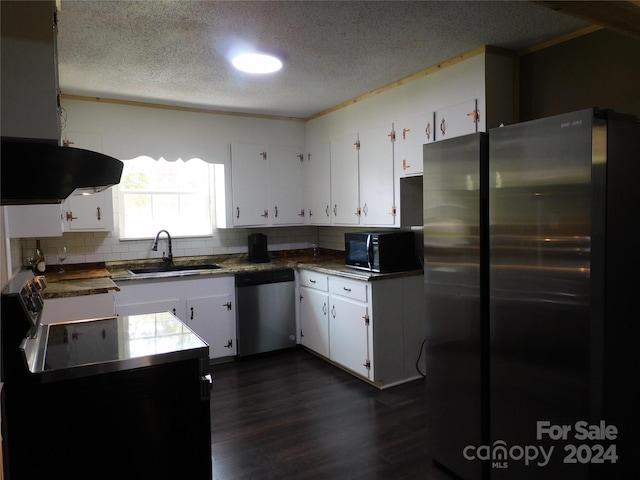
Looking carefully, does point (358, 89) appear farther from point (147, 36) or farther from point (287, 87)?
point (147, 36)

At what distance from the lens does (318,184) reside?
474 centimetres

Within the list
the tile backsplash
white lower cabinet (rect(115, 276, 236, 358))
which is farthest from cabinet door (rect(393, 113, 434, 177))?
white lower cabinet (rect(115, 276, 236, 358))

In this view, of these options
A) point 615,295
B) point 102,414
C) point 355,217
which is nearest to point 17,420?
point 102,414

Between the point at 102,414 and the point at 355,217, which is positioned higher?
the point at 355,217

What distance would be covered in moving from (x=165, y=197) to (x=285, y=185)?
1.23 m

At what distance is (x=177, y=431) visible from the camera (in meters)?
1.79

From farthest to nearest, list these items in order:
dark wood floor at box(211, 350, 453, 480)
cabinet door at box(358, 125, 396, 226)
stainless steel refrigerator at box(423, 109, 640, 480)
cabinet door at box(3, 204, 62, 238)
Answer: cabinet door at box(358, 125, 396, 226)
cabinet door at box(3, 204, 62, 238)
dark wood floor at box(211, 350, 453, 480)
stainless steel refrigerator at box(423, 109, 640, 480)

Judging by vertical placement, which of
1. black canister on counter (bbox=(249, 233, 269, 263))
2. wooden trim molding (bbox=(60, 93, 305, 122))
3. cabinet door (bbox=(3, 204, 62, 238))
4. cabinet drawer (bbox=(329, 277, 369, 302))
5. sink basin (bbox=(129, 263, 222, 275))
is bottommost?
cabinet drawer (bbox=(329, 277, 369, 302))

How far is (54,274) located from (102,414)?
256 centimetres

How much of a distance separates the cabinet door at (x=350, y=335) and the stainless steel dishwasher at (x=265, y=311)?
60cm

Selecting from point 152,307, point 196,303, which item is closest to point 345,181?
point 196,303

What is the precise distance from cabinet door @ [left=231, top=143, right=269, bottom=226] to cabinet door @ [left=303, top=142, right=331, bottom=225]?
47 cm

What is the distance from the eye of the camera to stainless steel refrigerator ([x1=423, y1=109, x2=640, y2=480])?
1748 mm

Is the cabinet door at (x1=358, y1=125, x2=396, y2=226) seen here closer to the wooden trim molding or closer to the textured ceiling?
the textured ceiling
